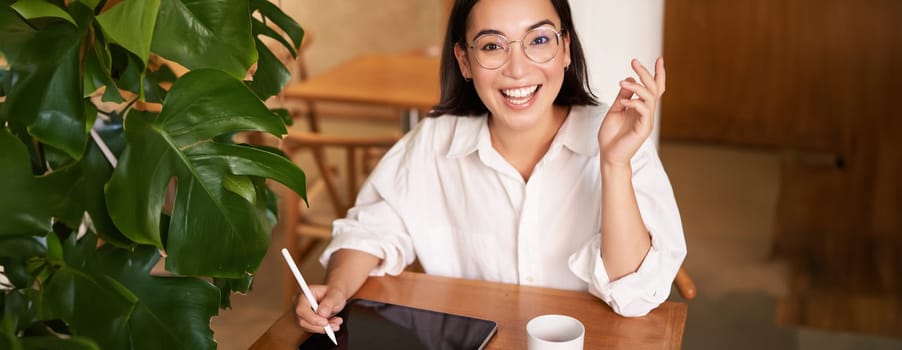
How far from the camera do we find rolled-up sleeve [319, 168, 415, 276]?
5.46 ft

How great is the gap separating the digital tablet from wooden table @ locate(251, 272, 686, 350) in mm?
33

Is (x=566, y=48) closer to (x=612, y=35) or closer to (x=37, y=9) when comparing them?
(x=612, y=35)

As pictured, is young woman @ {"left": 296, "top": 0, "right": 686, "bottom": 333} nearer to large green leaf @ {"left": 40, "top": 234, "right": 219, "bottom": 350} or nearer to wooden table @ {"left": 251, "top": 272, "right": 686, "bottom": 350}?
wooden table @ {"left": 251, "top": 272, "right": 686, "bottom": 350}

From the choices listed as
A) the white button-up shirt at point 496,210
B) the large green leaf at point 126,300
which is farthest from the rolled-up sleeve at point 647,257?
the large green leaf at point 126,300

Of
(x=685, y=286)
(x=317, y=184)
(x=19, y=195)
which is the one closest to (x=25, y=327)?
(x=19, y=195)

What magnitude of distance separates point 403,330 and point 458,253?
1.14ft

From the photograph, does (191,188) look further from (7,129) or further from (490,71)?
(490,71)

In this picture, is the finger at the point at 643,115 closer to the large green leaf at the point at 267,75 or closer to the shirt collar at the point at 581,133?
the shirt collar at the point at 581,133

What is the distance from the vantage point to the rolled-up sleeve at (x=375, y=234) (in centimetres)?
166

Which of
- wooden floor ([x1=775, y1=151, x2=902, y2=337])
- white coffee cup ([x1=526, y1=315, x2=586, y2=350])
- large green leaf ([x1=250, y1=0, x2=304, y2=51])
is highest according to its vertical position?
large green leaf ([x1=250, y1=0, x2=304, y2=51])

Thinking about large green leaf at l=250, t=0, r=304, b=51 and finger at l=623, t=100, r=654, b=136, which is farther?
large green leaf at l=250, t=0, r=304, b=51

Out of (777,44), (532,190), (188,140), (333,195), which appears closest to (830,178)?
(777,44)

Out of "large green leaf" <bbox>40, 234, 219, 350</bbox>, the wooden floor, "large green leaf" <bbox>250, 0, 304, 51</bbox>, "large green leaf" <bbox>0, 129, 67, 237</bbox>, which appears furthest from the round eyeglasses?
the wooden floor

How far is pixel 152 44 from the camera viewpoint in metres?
1.22
